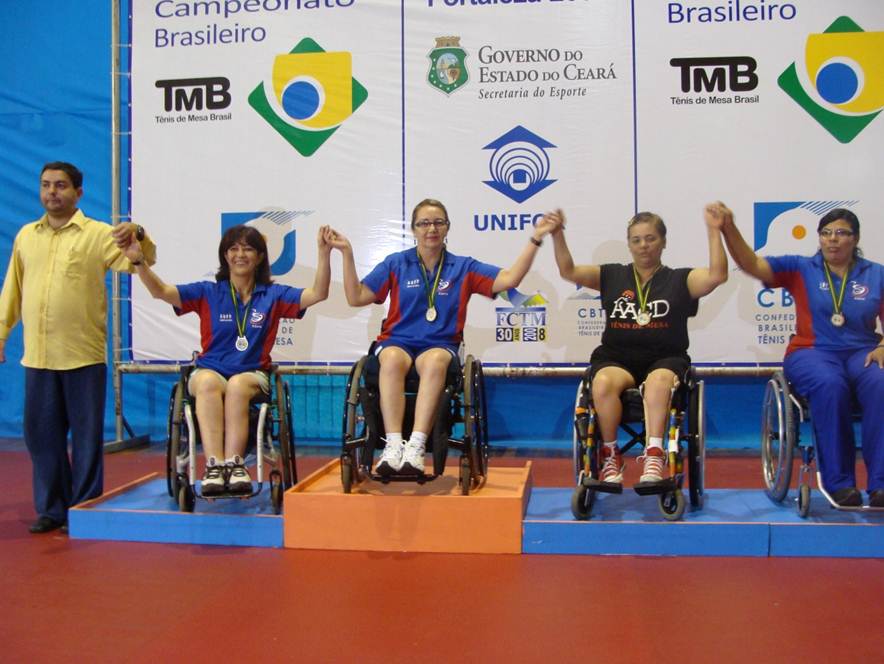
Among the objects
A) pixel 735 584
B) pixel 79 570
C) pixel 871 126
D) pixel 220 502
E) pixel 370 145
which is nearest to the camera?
pixel 735 584

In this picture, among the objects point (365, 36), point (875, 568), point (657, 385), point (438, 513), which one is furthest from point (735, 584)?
Answer: point (365, 36)

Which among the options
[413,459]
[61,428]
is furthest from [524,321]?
[61,428]

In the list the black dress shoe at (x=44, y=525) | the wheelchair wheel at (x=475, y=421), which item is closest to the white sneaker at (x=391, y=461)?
the wheelchair wheel at (x=475, y=421)

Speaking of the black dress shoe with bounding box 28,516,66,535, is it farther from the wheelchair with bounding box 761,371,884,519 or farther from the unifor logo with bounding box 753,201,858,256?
the unifor logo with bounding box 753,201,858,256

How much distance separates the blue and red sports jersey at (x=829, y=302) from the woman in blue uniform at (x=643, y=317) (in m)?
0.39

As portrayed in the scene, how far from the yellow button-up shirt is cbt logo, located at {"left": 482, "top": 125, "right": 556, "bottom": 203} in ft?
7.19

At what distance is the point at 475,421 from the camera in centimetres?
287

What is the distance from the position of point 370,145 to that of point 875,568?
340 cm

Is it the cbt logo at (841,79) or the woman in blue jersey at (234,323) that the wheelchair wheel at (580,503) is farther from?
the cbt logo at (841,79)

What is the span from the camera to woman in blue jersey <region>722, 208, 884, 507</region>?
2732 millimetres

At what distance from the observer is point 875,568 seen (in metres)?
2.53

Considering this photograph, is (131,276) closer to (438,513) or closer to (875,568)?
(438,513)

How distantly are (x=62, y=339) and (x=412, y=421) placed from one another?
1.37m

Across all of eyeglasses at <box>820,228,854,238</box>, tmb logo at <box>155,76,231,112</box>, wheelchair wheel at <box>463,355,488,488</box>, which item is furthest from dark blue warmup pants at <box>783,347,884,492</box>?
tmb logo at <box>155,76,231,112</box>
